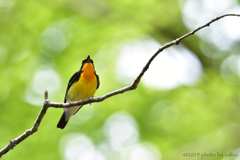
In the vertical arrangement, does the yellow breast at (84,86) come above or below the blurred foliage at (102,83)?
below

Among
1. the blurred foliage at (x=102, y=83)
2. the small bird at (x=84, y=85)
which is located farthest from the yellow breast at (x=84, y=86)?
the blurred foliage at (x=102, y=83)

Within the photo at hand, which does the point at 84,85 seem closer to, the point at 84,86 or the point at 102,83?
the point at 84,86

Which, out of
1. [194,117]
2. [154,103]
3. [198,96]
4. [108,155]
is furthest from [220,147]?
[108,155]

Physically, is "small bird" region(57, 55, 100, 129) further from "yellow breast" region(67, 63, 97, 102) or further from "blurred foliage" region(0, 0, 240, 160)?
"blurred foliage" region(0, 0, 240, 160)

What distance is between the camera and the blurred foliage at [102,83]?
712 cm

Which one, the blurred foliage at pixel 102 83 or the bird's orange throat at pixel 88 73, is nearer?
the bird's orange throat at pixel 88 73

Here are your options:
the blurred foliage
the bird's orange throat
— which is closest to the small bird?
the bird's orange throat

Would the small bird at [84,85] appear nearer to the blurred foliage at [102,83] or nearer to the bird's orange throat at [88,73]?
the bird's orange throat at [88,73]

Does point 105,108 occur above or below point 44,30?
below

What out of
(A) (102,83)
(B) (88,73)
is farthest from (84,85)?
(A) (102,83)

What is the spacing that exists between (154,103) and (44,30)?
3965 mm

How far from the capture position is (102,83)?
7.95m

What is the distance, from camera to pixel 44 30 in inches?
350

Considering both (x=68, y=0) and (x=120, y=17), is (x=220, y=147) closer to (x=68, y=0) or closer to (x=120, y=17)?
(x=120, y=17)
